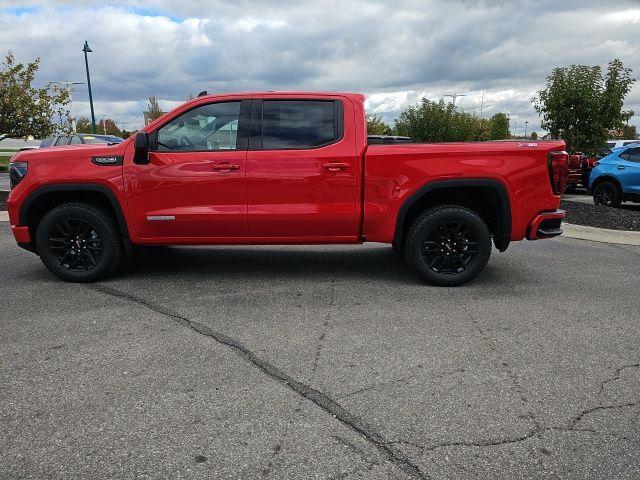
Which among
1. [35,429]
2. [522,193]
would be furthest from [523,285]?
[35,429]

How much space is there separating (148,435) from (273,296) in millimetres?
2478

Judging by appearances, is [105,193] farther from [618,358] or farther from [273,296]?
[618,358]

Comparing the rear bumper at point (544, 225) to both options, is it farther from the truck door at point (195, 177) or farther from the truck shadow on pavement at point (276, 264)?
the truck door at point (195, 177)

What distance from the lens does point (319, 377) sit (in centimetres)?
341

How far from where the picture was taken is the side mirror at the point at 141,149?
Answer: 5.11 meters

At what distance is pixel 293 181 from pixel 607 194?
9.90m

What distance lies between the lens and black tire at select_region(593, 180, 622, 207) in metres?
12.2

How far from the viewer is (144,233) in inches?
216

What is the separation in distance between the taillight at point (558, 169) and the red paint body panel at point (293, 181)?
68mm

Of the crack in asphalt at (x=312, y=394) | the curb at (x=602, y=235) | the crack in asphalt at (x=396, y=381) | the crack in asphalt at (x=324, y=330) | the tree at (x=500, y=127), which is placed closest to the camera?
the crack in asphalt at (x=312, y=394)

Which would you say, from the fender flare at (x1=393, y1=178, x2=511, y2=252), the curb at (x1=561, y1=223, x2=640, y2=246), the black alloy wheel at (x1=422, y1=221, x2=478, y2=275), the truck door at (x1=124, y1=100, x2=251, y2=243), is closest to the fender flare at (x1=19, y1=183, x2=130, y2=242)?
the truck door at (x1=124, y1=100, x2=251, y2=243)

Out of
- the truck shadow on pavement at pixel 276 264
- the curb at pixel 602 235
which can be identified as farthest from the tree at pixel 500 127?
the truck shadow on pavement at pixel 276 264

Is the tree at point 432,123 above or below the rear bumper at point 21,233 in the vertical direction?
above

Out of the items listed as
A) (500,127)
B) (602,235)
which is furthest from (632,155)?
(500,127)
